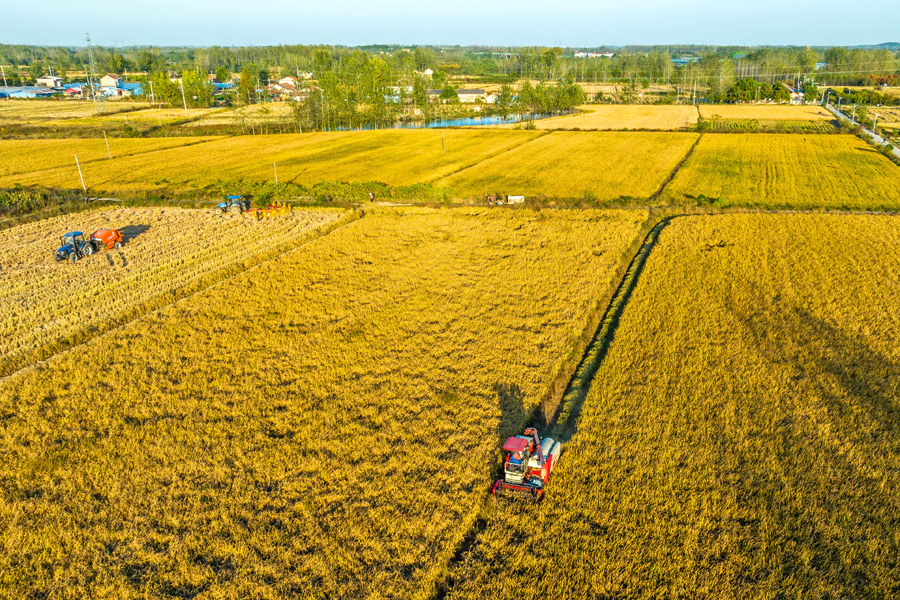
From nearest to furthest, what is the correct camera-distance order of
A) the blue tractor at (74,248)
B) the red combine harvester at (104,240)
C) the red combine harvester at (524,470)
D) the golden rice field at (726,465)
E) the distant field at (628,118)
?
the golden rice field at (726,465), the red combine harvester at (524,470), the blue tractor at (74,248), the red combine harvester at (104,240), the distant field at (628,118)

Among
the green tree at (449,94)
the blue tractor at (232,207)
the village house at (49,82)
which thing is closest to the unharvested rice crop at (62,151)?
the blue tractor at (232,207)

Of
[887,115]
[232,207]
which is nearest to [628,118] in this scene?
[887,115]

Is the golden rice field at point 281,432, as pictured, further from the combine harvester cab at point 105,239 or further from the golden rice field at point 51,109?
the golden rice field at point 51,109

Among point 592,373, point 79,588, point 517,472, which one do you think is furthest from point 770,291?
point 79,588

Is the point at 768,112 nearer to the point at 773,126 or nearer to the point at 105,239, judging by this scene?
→ the point at 773,126

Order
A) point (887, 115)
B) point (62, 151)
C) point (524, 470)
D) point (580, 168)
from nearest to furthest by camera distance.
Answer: point (524, 470) → point (580, 168) → point (62, 151) → point (887, 115)

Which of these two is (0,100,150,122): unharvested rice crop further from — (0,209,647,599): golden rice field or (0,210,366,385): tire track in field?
(0,209,647,599): golden rice field

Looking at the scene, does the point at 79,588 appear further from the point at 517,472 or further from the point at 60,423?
the point at 517,472
